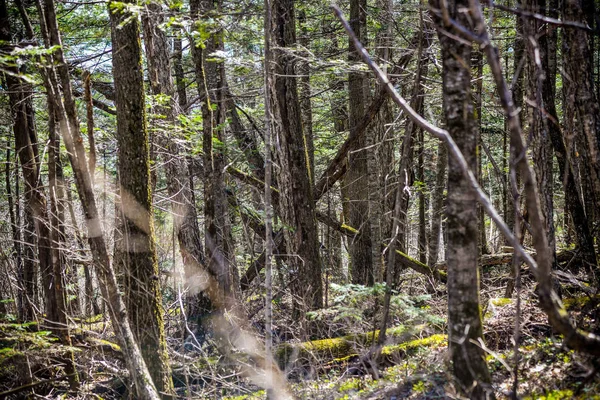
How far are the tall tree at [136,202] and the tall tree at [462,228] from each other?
3880 mm

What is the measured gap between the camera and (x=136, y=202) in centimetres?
598

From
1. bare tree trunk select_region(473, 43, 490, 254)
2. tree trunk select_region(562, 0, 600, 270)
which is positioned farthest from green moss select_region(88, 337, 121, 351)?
tree trunk select_region(562, 0, 600, 270)

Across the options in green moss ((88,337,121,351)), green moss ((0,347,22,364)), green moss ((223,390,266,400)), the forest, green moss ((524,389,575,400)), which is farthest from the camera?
green moss ((88,337,121,351))

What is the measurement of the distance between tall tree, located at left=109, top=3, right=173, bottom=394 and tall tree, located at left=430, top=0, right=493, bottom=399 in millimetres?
3880

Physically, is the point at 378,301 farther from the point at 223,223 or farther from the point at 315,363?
the point at 223,223

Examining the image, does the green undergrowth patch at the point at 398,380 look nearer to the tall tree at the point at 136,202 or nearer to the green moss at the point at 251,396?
the green moss at the point at 251,396

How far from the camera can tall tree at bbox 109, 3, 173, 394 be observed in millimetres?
5855

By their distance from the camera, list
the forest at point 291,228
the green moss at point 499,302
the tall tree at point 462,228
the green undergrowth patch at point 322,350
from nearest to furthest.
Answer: the tall tree at point 462,228, the forest at point 291,228, the green moss at point 499,302, the green undergrowth patch at point 322,350

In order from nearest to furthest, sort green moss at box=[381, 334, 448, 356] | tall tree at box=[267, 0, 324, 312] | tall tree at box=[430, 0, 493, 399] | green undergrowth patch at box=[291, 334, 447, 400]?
tall tree at box=[430, 0, 493, 399] < green undergrowth patch at box=[291, 334, 447, 400] < green moss at box=[381, 334, 448, 356] < tall tree at box=[267, 0, 324, 312]

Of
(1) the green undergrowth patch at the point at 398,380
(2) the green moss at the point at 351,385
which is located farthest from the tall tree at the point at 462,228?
(2) the green moss at the point at 351,385

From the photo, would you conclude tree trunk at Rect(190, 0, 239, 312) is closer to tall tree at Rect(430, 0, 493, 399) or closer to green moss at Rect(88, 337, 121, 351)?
green moss at Rect(88, 337, 121, 351)

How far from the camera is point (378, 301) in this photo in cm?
678

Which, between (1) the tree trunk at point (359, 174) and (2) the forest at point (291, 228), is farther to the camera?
(1) the tree trunk at point (359, 174)

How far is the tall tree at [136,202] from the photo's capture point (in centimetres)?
586
